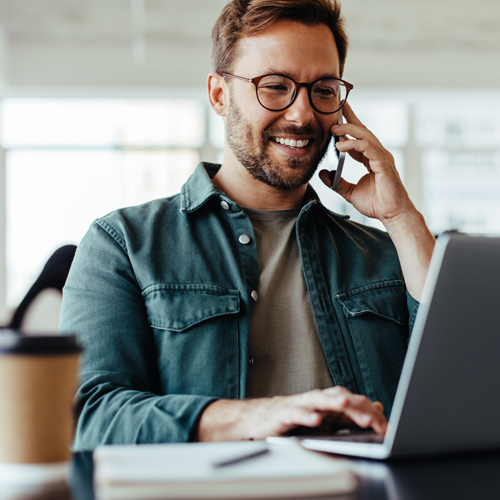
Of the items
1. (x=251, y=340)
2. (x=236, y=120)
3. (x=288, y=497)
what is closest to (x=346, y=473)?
(x=288, y=497)

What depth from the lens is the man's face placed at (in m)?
1.43

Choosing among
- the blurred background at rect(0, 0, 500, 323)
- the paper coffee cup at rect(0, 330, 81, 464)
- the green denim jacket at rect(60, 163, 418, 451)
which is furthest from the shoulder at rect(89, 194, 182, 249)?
the blurred background at rect(0, 0, 500, 323)

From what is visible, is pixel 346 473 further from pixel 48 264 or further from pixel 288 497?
pixel 48 264

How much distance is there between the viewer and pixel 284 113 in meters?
1.44

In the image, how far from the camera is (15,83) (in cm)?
580

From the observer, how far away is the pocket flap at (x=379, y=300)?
4.37 feet

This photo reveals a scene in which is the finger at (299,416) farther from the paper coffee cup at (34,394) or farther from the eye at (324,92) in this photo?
the eye at (324,92)

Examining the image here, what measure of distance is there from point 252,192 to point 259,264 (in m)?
0.23

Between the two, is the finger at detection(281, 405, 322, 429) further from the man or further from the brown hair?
the brown hair

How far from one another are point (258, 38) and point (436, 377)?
42.5 inches

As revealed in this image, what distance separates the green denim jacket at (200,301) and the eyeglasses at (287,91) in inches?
8.8

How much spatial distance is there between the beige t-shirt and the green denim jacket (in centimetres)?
2

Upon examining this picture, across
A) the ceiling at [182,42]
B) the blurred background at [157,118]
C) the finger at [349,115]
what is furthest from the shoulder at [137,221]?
the blurred background at [157,118]

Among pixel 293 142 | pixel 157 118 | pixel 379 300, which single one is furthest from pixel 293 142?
pixel 157 118
